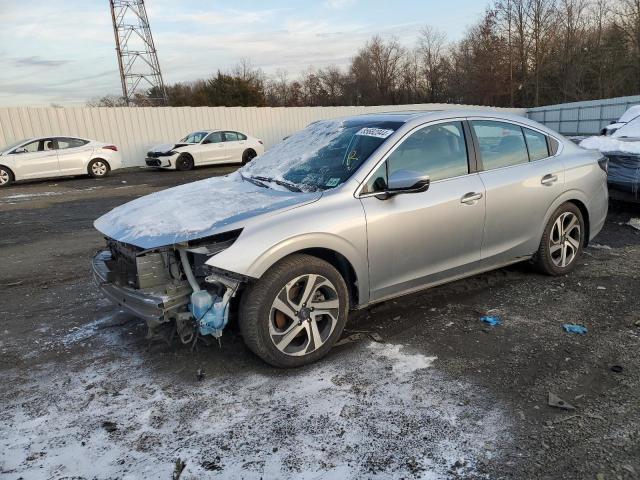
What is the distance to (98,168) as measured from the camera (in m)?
17.6

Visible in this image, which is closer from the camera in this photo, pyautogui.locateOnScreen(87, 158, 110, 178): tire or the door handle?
the door handle

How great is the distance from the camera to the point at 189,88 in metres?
54.1

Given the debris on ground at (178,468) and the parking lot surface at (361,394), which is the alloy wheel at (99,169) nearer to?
the parking lot surface at (361,394)

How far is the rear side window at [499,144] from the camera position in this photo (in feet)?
14.3

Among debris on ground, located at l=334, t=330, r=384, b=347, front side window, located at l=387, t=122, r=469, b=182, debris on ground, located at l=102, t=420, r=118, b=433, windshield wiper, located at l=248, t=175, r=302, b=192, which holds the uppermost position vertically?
front side window, located at l=387, t=122, r=469, b=182

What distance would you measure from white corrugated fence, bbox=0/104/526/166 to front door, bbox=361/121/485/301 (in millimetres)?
13435

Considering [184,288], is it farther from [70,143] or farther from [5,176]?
[70,143]

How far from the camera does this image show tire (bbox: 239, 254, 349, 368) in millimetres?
3252

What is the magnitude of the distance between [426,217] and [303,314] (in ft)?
4.06

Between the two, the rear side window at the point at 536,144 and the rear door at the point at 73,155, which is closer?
the rear side window at the point at 536,144

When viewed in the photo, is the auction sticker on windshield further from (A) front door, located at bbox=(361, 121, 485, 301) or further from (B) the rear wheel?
(B) the rear wheel

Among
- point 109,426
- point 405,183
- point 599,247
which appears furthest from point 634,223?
point 109,426

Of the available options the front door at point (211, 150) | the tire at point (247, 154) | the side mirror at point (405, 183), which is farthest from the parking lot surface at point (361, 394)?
the tire at point (247, 154)

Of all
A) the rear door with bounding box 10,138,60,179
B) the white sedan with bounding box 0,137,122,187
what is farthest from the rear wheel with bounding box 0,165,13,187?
the rear door with bounding box 10,138,60,179
